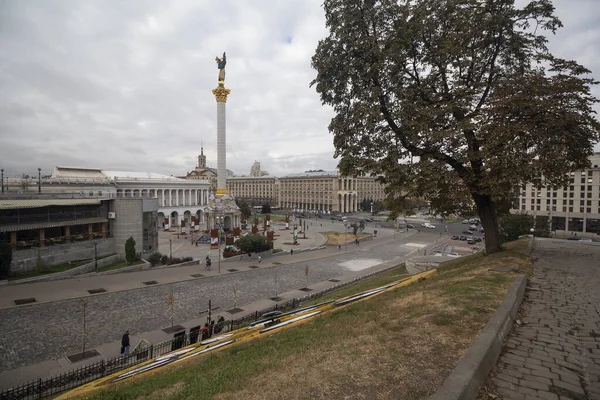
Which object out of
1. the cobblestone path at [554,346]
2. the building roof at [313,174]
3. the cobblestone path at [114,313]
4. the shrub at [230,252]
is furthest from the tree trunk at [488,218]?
the building roof at [313,174]

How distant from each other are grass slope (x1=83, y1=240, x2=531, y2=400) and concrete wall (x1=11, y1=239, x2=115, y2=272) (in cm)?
2853

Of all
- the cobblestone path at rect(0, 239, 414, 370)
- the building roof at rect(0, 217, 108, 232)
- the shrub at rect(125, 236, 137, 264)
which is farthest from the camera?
the shrub at rect(125, 236, 137, 264)

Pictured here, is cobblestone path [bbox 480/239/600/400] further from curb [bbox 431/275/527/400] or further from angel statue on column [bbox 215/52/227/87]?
angel statue on column [bbox 215/52/227/87]

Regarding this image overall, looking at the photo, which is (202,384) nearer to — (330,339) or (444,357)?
(330,339)

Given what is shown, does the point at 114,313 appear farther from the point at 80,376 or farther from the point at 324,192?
the point at 324,192

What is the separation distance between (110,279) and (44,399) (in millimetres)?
18864

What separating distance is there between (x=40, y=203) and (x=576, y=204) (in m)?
83.3

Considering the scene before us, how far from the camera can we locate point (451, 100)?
13.4 meters

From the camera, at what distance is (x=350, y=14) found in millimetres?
14133

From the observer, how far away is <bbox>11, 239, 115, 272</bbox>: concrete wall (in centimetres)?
2814

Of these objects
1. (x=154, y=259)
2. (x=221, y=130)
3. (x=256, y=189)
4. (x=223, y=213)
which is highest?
(x=221, y=130)

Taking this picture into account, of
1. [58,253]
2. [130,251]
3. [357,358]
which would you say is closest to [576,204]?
[130,251]

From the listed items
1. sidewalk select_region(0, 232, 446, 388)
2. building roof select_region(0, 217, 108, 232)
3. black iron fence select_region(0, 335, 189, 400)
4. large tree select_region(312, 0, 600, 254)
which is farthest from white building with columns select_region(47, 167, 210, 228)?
large tree select_region(312, 0, 600, 254)

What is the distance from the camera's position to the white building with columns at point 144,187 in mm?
60272
